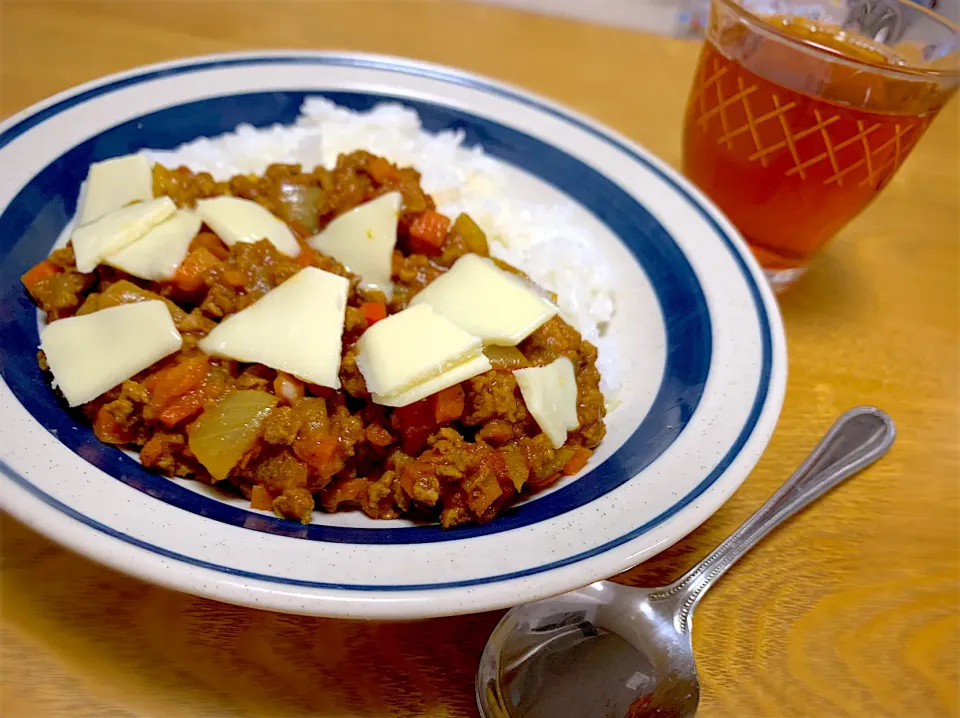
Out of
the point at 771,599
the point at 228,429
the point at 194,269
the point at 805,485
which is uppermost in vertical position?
the point at 194,269

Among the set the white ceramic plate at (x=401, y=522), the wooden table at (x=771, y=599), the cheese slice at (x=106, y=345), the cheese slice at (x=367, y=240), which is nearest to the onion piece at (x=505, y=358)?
Answer: the white ceramic plate at (x=401, y=522)

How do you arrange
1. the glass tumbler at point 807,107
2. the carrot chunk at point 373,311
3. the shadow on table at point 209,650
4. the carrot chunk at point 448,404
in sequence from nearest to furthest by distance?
the shadow on table at point 209,650
the carrot chunk at point 448,404
the carrot chunk at point 373,311
the glass tumbler at point 807,107

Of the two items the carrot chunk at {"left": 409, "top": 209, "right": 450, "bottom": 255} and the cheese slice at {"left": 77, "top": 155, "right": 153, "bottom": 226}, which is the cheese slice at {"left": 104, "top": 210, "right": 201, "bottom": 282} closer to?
the cheese slice at {"left": 77, "top": 155, "right": 153, "bottom": 226}

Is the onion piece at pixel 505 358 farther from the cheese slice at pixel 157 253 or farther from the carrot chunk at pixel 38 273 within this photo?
the carrot chunk at pixel 38 273

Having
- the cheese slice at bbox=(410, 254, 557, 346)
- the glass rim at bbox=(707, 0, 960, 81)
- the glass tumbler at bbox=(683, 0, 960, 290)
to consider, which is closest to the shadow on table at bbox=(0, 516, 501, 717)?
the cheese slice at bbox=(410, 254, 557, 346)

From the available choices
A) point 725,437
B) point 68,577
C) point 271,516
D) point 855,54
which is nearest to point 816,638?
point 725,437

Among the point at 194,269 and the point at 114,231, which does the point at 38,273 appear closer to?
the point at 114,231

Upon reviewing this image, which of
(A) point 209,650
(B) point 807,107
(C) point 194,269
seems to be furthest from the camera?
(B) point 807,107

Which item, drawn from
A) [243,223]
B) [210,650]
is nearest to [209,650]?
[210,650]
